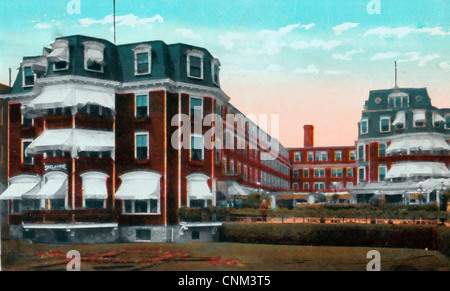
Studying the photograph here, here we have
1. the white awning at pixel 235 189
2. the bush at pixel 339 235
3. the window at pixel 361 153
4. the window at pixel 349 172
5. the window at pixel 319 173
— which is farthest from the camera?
the window at pixel 319 173

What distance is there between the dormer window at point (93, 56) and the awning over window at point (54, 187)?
18.6 feet

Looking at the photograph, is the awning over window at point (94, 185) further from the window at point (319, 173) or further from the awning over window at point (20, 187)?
the window at point (319, 173)

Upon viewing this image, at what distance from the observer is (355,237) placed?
26109 millimetres

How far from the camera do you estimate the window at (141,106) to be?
29.3 metres

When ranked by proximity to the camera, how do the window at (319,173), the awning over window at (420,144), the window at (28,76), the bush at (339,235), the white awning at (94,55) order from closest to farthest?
1. the bush at (339,235)
2. the awning over window at (420,144)
3. the white awning at (94,55)
4. the window at (28,76)
5. the window at (319,173)

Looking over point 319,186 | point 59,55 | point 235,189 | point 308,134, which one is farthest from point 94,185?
point 319,186

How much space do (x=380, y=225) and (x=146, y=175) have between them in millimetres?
11963

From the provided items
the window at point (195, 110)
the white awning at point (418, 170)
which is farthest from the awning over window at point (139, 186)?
the white awning at point (418, 170)

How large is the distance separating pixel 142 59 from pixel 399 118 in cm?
1345

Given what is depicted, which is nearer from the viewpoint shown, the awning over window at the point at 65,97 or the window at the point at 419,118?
the window at the point at 419,118

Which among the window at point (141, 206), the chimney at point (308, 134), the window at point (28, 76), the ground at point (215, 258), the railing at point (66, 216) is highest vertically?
the window at point (28, 76)

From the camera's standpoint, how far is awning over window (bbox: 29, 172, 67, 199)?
27.8 metres
